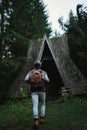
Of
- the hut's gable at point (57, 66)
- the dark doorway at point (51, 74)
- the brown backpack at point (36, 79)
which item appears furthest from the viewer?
the dark doorway at point (51, 74)

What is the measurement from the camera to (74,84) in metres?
26.1

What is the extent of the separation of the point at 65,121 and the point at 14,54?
2025 cm

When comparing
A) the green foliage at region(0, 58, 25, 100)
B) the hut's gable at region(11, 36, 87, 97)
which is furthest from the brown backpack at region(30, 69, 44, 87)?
the hut's gable at region(11, 36, 87, 97)

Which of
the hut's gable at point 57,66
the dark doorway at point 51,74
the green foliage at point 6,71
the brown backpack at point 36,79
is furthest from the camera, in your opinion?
the dark doorway at point 51,74

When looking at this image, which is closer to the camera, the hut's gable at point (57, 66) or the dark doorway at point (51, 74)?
the hut's gable at point (57, 66)

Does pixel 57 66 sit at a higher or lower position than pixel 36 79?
higher

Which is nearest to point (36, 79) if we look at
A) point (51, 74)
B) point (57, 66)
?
point (57, 66)

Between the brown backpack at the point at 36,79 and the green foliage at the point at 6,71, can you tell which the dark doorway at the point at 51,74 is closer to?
the green foliage at the point at 6,71

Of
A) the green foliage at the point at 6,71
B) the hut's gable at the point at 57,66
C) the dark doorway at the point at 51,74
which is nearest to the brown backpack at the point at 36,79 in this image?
the green foliage at the point at 6,71

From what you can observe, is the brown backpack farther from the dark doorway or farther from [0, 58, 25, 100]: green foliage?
the dark doorway

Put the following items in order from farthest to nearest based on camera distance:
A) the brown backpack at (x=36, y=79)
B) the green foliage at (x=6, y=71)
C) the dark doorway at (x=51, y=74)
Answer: the dark doorway at (x=51, y=74) → the green foliage at (x=6, y=71) → the brown backpack at (x=36, y=79)

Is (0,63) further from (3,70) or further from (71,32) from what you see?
(71,32)

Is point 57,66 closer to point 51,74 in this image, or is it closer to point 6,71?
point 51,74

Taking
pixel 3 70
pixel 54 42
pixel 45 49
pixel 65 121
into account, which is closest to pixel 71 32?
pixel 54 42
